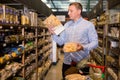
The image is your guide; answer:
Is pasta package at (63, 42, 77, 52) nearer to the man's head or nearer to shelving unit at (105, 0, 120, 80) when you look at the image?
the man's head

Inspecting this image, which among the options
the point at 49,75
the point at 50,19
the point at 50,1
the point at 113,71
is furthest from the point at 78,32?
the point at 50,1

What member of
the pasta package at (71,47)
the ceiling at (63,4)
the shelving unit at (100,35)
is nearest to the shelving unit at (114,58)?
the shelving unit at (100,35)

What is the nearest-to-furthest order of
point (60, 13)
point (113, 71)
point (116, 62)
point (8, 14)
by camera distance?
point (8, 14), point (116, 62), point (113, 71), point (60, 13)

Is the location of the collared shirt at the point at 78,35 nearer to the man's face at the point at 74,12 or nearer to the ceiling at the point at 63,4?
the man's face at the point at 74,12

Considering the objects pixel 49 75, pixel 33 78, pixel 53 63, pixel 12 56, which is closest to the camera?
pixel 12 56

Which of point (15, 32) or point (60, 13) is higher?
point (60, 13)

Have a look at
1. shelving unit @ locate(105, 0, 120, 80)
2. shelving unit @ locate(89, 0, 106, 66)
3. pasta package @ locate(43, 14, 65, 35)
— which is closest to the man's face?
pasta package @ locate(43, 14, 65, 35)

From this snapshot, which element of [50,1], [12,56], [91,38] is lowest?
[12,56]

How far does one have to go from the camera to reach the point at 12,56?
4.82m

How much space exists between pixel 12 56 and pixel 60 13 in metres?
16.8

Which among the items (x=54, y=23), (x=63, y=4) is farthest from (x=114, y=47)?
(x=63, y=4)

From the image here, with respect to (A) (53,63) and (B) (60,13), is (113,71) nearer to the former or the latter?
(A) (53,63)

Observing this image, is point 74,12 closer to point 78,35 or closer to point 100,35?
point 78,35

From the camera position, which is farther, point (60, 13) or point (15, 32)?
point (60, 13)
